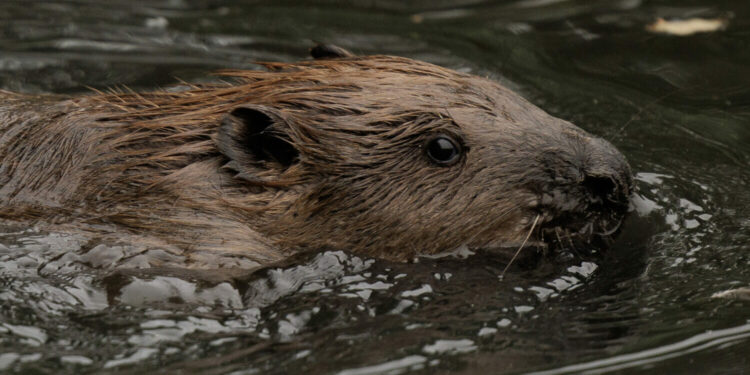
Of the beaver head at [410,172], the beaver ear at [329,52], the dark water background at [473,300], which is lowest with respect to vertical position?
the dark water background at [473,300]

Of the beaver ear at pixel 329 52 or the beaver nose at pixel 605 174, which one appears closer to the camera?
the beaver nose at pixel 605 174

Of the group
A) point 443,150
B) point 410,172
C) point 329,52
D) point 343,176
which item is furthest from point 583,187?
point 329,52

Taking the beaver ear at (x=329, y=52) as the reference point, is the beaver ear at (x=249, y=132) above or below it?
below

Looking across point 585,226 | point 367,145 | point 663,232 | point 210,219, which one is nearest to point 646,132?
point 663,232

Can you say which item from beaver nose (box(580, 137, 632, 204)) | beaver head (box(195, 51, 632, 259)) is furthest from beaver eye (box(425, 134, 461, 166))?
beaver nose (box(580, 137, 632, 204))

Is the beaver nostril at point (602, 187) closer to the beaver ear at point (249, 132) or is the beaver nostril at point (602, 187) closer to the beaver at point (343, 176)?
the beaver at point (343, 176)

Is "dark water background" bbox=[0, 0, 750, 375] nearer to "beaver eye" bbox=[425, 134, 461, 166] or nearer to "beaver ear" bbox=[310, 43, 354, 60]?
"beaver eye" bbox=[425, 134, 461, 166]

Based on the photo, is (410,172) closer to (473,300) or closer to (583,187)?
(473,300)

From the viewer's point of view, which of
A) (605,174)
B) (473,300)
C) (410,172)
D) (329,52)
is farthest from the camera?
(329,52)

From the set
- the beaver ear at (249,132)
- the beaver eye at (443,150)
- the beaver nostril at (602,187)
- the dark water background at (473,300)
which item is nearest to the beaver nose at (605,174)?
the beaver nostril at (602,187)
